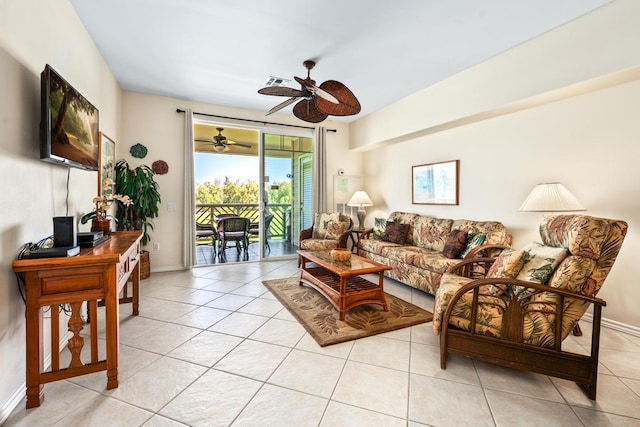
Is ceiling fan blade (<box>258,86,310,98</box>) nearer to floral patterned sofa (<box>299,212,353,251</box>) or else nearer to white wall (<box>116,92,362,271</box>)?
white wall (<box>116,92,362,271</box>)

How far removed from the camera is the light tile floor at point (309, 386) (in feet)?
4.92

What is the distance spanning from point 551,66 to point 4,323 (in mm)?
4529

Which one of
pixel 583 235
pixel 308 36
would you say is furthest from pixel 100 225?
pixel 583 235

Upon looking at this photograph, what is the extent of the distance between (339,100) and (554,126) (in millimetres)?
2301

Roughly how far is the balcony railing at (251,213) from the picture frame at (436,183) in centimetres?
243

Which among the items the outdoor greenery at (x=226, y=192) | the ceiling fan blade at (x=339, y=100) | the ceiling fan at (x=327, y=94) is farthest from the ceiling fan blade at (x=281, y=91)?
the outdoor greenery at (x=226, y=192)

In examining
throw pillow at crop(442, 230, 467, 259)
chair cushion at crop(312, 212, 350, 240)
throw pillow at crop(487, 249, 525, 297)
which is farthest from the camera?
chair cushion at crop(312, 212, 350, 240)

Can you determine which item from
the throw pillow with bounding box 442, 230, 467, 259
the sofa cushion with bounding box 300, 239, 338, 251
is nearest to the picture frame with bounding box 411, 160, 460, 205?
the throw pillow with bounding box 442, 230, 467, 259

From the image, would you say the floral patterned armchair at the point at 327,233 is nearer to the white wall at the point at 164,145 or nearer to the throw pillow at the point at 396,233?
the throw pillow at the point at 396,233

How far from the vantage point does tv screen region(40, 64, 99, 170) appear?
66.2 inches

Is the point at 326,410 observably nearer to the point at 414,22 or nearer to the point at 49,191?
the point at 49,191

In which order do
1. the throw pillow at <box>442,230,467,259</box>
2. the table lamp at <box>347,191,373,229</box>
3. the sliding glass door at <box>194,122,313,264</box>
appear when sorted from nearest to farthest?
the throw pillow at <box>442,230,467,259</box>
the sliding glass door at <box>194,122,313,264</box>
the table lamp at <box>347,191,373,229</box>

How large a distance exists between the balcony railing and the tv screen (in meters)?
3.14

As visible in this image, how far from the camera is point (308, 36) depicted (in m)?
2.74
